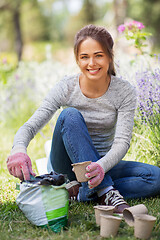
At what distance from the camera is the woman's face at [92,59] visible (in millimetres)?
1860

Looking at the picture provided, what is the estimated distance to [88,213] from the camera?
1.78 metres

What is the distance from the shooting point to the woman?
1.76 metres

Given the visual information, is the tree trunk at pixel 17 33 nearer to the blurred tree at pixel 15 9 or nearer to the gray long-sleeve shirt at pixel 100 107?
the blurred tree at pixel 15 9

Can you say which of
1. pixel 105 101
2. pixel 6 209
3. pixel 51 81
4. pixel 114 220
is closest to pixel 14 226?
pixel 6 209

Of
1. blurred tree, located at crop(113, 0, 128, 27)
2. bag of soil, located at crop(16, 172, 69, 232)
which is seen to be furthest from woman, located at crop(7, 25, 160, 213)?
blurred tree, located at crop(113, 0, 128, 27)

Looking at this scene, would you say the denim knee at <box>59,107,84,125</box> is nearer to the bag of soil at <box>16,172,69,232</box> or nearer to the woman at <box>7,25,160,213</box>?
the woman at <box>7,25,160,213</box>

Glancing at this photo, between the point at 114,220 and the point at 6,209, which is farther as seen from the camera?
the point at 6,209

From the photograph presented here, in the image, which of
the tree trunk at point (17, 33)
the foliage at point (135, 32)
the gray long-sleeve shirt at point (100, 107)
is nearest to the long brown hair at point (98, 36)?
the gray long-sleeve shirt at point (100, 107)

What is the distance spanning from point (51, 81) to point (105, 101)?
6.98 ft

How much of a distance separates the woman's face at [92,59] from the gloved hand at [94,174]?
56 centimetres

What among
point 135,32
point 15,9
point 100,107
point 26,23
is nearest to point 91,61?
point 100,107

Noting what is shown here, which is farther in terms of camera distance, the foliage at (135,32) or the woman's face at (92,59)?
the foliage at (135,32)

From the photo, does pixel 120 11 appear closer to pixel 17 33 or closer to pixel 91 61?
pixel 17 33

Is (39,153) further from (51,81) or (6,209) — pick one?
(6,209)
